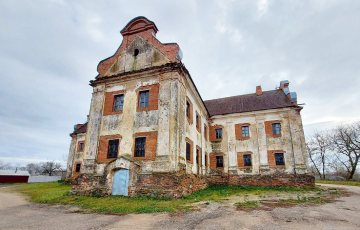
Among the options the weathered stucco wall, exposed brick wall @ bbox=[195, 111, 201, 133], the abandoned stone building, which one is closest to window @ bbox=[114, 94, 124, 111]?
the abandoned stone building

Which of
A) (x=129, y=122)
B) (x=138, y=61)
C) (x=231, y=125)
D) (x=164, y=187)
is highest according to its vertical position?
(x=138, y=61)

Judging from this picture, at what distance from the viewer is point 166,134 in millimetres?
11180

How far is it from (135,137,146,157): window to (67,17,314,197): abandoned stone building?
6 cm

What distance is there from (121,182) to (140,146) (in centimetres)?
232

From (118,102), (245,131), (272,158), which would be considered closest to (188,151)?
(118,102)

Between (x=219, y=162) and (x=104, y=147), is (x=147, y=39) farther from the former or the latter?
(x=219, y=162)

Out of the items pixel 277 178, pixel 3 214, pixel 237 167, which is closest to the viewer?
pixel 3 214

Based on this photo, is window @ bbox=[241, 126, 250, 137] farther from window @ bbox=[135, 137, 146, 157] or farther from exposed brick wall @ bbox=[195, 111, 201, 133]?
window @ bbox=[135, 137, 146, 157]

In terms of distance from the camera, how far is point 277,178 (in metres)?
17.4

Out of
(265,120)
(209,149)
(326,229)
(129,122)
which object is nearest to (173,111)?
(129,122)

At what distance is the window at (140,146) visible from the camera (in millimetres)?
11527

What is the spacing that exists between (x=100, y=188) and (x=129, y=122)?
13.9 ft

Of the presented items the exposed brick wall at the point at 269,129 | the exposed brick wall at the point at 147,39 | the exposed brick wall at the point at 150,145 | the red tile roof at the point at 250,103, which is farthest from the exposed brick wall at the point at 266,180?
→ the exposed brick wall at the point at 147,39

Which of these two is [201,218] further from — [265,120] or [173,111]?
[265,120]
